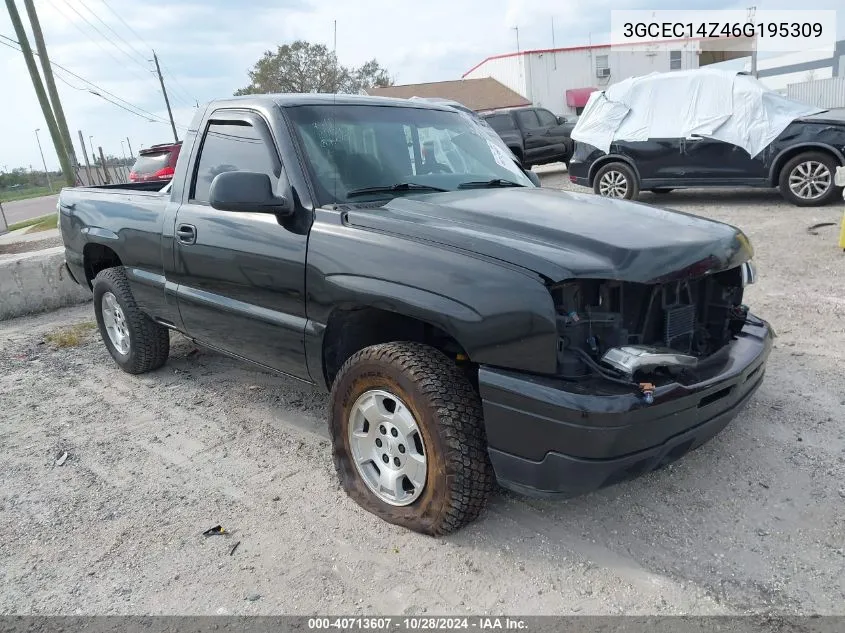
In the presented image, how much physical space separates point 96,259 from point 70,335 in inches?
58.5

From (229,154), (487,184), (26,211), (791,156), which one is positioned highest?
(229,154)

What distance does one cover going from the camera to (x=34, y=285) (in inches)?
286

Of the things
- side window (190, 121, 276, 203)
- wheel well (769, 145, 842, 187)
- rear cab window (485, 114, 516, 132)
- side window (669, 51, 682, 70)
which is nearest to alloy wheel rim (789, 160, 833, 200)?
wheel well (769, 145, 842, 187)

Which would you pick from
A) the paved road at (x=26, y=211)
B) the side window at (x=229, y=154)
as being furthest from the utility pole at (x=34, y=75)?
the side window at (x=229, y=154)

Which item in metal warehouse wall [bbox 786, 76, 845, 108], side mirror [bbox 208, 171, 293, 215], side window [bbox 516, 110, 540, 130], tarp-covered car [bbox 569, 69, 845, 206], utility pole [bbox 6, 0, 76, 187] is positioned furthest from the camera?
metal warehouse wall [bbox 786, 76, 845, 108]

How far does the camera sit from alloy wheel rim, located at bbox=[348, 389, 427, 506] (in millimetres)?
2740

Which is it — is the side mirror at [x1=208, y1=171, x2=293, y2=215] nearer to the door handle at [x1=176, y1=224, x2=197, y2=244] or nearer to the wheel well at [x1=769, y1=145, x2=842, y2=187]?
the door handle at [x1=176, y1=224, x2=197, y2=244]

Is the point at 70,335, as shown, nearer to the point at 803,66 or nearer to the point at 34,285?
the point at 34,285

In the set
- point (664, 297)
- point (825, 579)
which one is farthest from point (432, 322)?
point (825, 579)

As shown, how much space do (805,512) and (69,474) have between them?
3.68 meters

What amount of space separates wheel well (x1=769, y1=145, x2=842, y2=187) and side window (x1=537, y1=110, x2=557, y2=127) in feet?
24.4

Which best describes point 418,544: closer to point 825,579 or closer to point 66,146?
point 825,579

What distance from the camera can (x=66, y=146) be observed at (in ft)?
61.6

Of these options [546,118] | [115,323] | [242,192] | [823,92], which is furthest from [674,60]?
[242,192]
